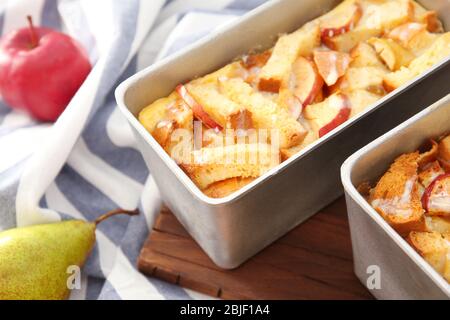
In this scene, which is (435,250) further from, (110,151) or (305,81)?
(110,151)

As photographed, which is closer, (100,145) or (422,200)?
(422,200)

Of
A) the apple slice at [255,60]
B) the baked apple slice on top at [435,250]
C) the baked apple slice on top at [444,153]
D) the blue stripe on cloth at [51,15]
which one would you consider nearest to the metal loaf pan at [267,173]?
the apple slice at [255,60]

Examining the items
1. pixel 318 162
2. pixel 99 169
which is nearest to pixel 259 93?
pixel 318 162

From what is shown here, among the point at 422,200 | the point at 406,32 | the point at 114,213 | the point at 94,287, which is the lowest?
the point at 94,287

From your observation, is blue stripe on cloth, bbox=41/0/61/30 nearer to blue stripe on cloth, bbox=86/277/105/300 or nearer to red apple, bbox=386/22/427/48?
blue stripe on cloth, bbox=86/277/105/300

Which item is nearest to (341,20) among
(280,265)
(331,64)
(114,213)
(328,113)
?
(331,64)

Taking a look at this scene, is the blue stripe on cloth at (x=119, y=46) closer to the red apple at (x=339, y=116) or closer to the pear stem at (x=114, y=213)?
the pear stem at (x=114, y=213)

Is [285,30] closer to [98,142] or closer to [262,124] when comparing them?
[262,124]
